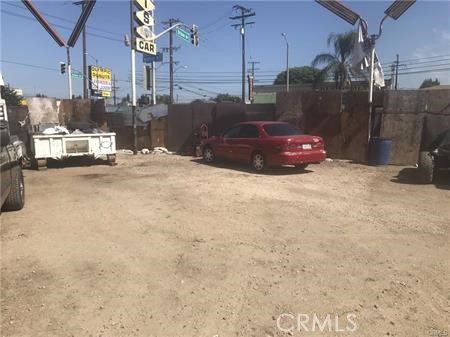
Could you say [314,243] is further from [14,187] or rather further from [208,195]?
[14,187]

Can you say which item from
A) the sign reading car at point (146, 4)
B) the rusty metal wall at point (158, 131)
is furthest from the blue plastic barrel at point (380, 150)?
the sign reading car at point (146, 4)

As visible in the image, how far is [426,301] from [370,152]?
1026 cm

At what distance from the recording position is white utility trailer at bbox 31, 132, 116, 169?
1304 centimetres

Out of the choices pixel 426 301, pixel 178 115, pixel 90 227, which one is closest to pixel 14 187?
pixel 90 227

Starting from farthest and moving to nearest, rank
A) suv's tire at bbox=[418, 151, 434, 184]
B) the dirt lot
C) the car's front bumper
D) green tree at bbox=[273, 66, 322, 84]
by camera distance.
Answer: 1. green tree at bbox=[273, 66, 322, 84]
2. the car's front bumper
3. suv's tire at bbox=[418, 151, 434, 184]
4. the dirt lot

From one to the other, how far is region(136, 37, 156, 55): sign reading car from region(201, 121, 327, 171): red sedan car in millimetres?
6446

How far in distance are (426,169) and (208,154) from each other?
707 cm

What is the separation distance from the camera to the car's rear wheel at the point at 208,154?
48.0ft

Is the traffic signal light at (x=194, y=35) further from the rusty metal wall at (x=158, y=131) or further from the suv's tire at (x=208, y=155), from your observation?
the suv's tire at (x=208, y=155)

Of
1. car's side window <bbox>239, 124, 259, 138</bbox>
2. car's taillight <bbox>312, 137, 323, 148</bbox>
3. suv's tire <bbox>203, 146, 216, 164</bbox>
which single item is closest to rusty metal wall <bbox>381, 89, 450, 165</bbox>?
car's taillight <bbox>312, 137, 323, 148</bbox>

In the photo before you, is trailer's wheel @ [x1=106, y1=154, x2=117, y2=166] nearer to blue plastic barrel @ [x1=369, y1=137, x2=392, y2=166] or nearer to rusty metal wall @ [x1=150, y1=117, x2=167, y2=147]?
rusty metal wall @ [x1=150, y1=117, x2=167, y2=147]

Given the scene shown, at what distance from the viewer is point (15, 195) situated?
7125 millimetres

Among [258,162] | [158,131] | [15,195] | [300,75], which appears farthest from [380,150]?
[300,75]

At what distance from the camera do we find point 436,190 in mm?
9508
